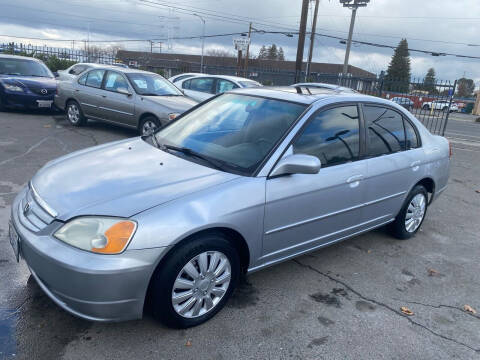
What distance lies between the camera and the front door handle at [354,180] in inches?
138

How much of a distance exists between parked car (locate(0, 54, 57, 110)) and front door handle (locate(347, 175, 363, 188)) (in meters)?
9.60

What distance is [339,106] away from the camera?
3.61 meters

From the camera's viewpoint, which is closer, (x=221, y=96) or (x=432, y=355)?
(x=432, y=355)

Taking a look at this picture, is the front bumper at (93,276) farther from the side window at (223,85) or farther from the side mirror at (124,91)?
the side window at (223,85)

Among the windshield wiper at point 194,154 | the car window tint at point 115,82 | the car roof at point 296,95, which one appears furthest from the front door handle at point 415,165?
the car window tint at point 115,82

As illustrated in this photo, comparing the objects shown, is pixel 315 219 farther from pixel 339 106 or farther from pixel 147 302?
pixel 147 302

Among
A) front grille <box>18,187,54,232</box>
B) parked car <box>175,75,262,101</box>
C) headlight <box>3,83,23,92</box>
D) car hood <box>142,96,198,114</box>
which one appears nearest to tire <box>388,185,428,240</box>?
front grille <box>18,187,54,232</box>

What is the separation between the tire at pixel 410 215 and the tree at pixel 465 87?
99.3 m

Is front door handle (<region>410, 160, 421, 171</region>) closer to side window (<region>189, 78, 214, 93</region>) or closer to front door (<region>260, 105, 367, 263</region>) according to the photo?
front door (<region>260, 105, 367, 263</region>)

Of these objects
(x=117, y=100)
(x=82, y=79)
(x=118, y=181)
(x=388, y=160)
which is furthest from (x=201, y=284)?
(x=82, y=79)

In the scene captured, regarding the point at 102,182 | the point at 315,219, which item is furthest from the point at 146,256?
the point at 315,219

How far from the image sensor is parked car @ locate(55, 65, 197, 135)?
841 cm

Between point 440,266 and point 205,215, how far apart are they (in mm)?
2860

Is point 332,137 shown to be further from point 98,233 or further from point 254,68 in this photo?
point 254,68
